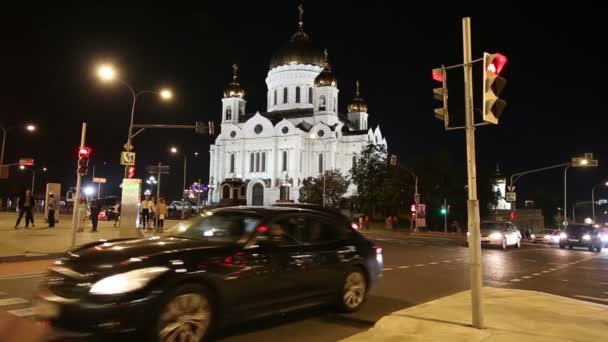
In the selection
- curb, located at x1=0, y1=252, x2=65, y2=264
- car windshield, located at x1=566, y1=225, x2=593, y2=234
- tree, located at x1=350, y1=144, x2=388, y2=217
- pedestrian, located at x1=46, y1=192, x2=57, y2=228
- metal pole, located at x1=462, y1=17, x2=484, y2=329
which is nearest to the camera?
metal pole, located at x1=462, y1=17, x2=484, y2=329

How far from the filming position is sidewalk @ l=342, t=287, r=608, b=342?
6316 mm

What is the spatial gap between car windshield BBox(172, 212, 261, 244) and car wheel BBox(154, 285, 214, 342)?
1.02 meters

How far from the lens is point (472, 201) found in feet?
22.1

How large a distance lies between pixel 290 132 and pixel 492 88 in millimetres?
76299

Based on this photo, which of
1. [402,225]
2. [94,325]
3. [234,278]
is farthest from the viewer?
[402,225]

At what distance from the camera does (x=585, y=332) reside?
6.66 meters

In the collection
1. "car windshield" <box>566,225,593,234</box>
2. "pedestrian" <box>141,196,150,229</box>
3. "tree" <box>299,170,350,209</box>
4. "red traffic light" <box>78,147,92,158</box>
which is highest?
"tree" <box>299,170,350,209</box>

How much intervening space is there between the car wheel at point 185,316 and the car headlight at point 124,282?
29 centimetres

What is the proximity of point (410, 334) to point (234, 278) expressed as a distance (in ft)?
8.08

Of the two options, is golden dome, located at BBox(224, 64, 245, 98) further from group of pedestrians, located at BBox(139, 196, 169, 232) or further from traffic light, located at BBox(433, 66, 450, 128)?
traffic light, located at BBox(433, 66, 450, 128)

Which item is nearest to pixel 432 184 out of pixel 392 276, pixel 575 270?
pixel 575 270

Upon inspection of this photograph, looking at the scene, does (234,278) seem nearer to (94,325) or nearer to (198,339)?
(198,339)

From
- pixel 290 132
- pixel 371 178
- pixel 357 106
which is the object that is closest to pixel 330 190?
pixel 371 178

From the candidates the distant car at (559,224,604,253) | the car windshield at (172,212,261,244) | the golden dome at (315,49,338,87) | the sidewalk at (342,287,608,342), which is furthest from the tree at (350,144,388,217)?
the car windshield at (172,212,261,244)
